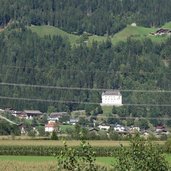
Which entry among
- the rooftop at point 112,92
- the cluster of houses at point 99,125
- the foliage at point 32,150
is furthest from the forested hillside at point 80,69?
the foliage at point 32,150

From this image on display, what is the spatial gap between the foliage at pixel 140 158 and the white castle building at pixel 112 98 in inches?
5498

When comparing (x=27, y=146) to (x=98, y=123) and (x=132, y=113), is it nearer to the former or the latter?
(x=98, y=123)

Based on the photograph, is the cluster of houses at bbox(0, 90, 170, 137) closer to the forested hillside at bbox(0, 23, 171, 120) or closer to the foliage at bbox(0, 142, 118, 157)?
the forested hillside at bbox(0, 23, 171, 120)

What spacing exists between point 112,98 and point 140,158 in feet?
460

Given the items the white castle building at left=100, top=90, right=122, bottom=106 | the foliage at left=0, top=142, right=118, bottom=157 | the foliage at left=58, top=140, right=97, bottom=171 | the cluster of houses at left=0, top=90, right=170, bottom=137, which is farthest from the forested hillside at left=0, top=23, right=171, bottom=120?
the foliage at left=58, top=140, right=97, bottom=171

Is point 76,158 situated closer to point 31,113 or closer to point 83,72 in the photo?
point 31,113

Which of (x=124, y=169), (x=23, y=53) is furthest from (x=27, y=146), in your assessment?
(x=23, y=53)

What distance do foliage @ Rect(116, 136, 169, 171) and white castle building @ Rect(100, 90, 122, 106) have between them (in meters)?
140

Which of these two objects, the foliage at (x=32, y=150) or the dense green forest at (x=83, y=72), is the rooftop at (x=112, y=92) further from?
the foliage at (x=32, y=150)

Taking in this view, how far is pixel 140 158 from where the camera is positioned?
67.9 feet

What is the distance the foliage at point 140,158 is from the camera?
2027 cm

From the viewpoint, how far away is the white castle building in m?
163

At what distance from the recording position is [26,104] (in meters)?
159

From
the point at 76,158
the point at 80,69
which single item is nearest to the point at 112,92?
the point at 80,69
